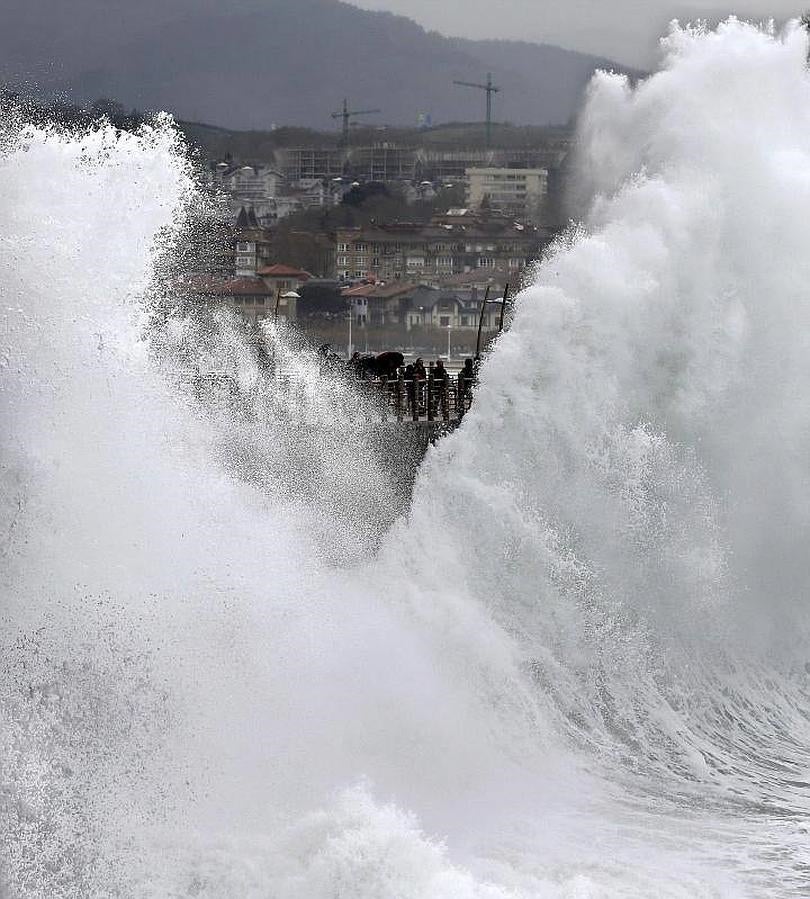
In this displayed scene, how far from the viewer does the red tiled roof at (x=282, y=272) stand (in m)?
66.6

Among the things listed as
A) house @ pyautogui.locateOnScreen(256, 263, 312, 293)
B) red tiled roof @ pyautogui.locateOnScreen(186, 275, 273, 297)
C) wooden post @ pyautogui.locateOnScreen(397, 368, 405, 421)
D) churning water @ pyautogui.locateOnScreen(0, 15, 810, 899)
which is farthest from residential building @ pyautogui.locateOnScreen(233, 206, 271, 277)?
churning water @ pyautogui.locateOnScreen(0, 15, 810, 899)

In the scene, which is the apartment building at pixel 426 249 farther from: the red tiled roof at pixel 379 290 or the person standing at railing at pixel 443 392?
the person standing at railing at pixel 443 392

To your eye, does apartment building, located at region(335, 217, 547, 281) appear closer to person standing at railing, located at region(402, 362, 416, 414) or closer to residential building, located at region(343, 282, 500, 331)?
residential building, located at region(343, 282, 500, 331)

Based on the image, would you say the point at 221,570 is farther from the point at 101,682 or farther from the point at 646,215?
the point at 646,215

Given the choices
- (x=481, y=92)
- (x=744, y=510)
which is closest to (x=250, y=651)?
(x=744, y=510)

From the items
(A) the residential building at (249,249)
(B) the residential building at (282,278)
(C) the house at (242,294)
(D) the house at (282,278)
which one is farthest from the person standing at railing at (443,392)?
(A) the residential building at (249,249)

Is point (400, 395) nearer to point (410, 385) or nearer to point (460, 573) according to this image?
point (410, 385)

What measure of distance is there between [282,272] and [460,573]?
51863 mm

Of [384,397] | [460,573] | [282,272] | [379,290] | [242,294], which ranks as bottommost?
[379,290]

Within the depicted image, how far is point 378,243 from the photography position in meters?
75.4

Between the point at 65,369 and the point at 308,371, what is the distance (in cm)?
1406

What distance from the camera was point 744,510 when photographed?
1766 centimetres

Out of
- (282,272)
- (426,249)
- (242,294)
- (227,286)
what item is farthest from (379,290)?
(227,286)

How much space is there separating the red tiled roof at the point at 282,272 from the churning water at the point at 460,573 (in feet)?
150
